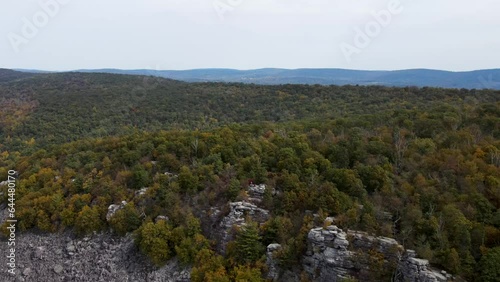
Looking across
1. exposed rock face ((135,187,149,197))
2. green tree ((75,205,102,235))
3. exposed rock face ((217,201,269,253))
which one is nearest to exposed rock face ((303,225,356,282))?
exposed rock face ((217,201,269,253))

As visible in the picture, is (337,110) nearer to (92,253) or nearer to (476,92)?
(476,92)

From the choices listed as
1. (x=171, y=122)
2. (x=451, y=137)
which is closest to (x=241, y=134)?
(x=451, y=137)

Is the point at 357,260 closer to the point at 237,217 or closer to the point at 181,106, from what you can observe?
the point at 237,217

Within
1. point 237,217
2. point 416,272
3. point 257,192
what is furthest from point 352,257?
point 257,192

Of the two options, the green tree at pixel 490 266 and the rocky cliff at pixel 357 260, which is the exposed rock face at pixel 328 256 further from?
the green tree at pixel 490 266

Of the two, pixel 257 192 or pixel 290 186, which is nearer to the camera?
pixel 290 186

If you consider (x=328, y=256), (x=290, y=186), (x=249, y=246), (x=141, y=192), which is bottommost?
(x=249, y=246)

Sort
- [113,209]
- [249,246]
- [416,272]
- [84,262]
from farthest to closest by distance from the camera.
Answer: [113,209]
[84,262]
[249,246]
[416,272]
